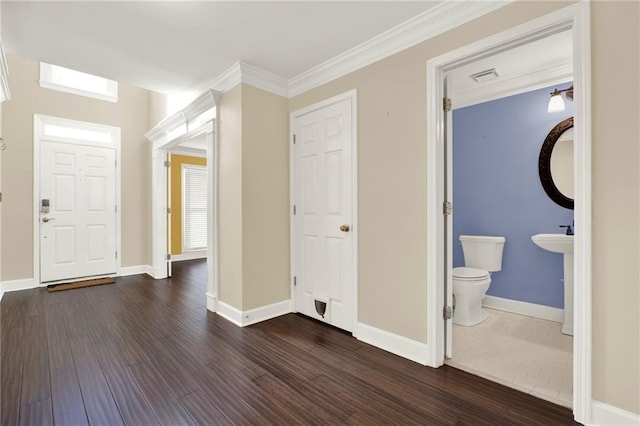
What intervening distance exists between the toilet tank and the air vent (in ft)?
5.47

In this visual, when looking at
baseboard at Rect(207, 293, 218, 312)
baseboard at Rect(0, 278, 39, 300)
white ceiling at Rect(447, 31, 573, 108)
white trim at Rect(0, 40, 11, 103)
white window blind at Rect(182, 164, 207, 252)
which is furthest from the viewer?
white window blind at Rect(182, 164, 207, 252)

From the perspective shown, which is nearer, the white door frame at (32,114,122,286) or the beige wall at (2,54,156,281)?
the beige wall at (2,54,156,281)

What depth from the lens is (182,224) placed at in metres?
6.64

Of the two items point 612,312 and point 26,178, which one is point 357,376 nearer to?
point 612,312

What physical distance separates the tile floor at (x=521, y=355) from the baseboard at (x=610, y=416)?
0.57 ft

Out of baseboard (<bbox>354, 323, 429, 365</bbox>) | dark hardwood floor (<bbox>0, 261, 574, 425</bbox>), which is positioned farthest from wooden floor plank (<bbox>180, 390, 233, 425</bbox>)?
baseboard (<bbox>354, 323, 429, 365</bbox>)

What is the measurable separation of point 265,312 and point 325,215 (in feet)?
3.72

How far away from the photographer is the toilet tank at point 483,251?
3287 mm

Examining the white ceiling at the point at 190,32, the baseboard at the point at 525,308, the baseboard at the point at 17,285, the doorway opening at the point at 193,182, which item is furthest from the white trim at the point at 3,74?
the baseboard at the point at 525,308

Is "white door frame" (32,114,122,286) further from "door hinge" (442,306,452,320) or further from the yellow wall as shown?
"door hinge" (442,306,452,320)

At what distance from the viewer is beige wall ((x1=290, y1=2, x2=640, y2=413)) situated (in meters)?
1.41

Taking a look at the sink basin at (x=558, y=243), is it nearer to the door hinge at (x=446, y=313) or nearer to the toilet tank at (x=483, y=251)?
the toilet tank at (x=483, y=251)

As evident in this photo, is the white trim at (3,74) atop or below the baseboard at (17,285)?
atop

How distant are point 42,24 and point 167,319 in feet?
8.48
